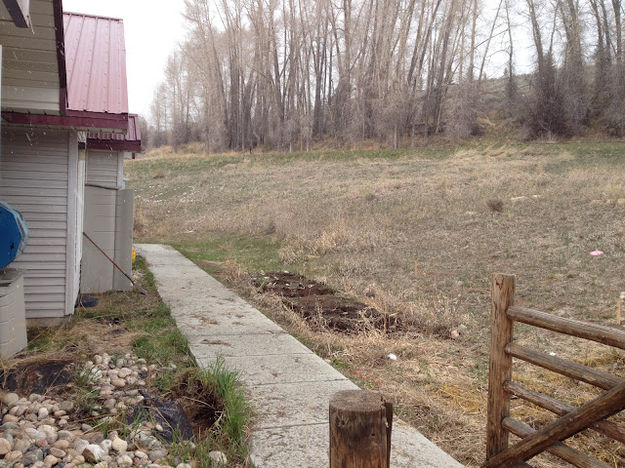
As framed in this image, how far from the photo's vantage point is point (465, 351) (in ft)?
22.4

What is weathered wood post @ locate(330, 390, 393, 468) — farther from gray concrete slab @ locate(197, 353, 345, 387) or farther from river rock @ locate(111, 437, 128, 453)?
gray concrete slab @ locate(197, 353, 345, 387)

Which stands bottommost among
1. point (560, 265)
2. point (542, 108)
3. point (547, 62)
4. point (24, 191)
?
point (560, 265)

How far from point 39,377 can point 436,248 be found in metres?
9.42

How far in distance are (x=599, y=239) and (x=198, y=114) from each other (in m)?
52.6

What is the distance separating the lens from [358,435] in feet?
7.03

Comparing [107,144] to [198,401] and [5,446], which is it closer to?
[198,401]

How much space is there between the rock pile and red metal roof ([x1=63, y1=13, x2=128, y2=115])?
3.31 meters

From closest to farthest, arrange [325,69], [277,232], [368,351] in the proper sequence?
1. [368,351]
2. [277,232]
3. [325,69]

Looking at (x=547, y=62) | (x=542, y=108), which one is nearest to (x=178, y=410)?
(x=542, y=108)

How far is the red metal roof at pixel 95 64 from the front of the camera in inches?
260

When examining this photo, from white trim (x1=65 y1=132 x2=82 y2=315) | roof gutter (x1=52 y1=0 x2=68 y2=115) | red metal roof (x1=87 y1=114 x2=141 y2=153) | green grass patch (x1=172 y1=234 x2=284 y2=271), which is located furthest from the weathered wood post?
green grass patch (x1=172 y1=234 x2=284 y2=271)

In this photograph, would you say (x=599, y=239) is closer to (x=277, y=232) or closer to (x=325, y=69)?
(x=277, y=232)

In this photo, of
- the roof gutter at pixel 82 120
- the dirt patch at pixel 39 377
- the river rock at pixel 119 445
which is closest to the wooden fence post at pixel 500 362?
the river rock at pixel 119 445

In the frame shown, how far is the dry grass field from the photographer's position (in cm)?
576
